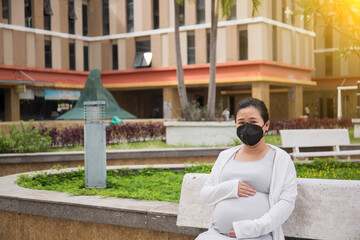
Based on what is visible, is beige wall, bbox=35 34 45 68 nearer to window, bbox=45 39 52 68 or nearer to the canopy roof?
window, bbox=45 39 52 68

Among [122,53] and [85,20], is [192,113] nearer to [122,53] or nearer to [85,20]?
[122,53]

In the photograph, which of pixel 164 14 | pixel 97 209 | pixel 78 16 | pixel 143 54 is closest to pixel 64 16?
pixel 78 16

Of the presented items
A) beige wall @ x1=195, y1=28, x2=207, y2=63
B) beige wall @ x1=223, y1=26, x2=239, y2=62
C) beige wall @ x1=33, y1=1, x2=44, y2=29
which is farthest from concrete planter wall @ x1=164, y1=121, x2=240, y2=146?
beige wall @ x1=33, y1=1, x2=44, y2=29

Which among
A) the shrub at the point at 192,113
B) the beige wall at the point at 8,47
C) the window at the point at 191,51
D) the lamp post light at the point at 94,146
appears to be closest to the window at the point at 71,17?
the beige wall at the point at 8,47

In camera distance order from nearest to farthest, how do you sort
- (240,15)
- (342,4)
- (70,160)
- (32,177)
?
(32,177)
(70,160)
(342,4)
(240,15)

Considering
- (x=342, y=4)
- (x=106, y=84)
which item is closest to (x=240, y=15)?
(x=106, y=84)

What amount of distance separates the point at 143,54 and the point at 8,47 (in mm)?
10028

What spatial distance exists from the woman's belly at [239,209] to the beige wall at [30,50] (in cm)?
3403

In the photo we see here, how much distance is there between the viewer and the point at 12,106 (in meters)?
34.5

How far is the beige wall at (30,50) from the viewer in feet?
116

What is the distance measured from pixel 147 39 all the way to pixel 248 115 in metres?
35.3

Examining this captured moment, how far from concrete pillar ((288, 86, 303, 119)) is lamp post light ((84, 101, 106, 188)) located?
32.8 meters

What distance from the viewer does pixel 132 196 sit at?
566 centimetres

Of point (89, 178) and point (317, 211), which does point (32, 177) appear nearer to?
point (89, 178)
